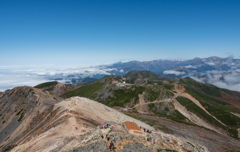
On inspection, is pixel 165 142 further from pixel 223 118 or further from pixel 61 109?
pixel 223 118

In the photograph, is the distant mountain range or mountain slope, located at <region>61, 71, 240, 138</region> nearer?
the distant mountain range

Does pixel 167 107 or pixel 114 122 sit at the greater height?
pixel 114 122

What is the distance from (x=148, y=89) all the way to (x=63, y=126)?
494 ft

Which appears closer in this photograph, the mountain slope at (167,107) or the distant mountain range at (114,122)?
the distant mountain range at (114,122)

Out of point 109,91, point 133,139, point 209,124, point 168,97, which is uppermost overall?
point 133,139

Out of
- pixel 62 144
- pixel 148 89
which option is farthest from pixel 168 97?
pixel 62 144

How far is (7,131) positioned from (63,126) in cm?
6393

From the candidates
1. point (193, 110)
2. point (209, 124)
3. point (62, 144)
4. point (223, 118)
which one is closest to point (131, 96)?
point (193, 110)

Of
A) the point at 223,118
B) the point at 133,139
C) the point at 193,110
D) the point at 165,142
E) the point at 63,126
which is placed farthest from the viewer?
the point at 193,110

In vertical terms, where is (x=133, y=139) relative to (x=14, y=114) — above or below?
above

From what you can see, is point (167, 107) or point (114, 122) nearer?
point (114, 122)

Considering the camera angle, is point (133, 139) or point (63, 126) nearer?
point (133, 139)

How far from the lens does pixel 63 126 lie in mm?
48344

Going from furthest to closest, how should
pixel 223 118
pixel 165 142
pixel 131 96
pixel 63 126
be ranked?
pixel 131 96 < pixel 223 118 < pixel 63 126 < pixel 165 142
